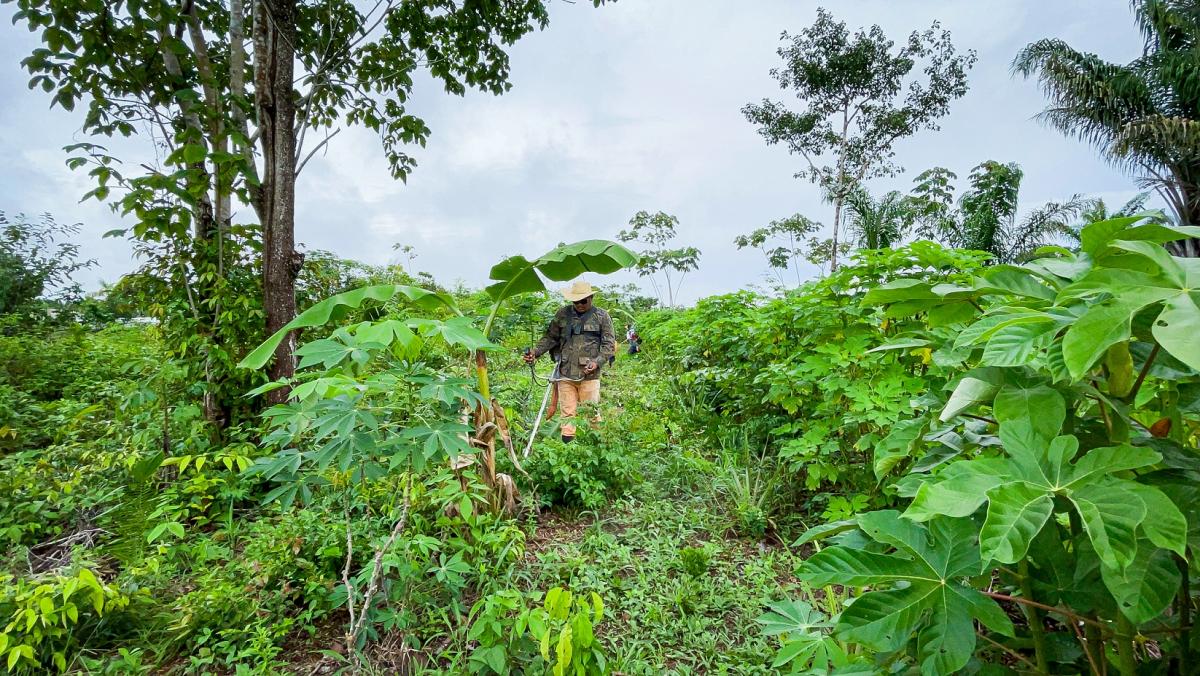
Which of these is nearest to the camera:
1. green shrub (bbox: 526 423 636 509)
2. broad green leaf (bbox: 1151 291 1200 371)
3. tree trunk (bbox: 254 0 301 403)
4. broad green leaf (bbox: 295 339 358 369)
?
broad green leaf (bbox: 1151 291 1200 371)

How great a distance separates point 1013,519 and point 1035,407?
260 mm

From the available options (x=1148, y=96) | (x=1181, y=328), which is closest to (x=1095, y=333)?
(x=1181, y=328)

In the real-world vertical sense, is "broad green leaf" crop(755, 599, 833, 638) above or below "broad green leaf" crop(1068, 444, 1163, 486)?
below

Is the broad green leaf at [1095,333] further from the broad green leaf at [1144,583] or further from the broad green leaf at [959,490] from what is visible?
the broad green leaf at [1144,583]

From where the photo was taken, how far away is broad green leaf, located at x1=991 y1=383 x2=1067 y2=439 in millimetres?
887

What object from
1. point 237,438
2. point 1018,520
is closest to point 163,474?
point 237,438

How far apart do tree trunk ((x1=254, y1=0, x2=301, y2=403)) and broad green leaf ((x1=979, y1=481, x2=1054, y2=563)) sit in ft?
15.2

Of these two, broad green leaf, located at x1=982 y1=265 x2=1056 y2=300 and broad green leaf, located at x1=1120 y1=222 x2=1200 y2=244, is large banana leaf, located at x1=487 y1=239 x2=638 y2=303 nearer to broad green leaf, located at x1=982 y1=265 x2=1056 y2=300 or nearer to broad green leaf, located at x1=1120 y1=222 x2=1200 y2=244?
broad green leaf, located at x1=982 y1=265 x2=1056 y2=300

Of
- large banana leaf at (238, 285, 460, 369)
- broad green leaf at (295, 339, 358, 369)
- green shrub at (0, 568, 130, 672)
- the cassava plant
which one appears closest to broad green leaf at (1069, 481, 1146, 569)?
the cassava plant

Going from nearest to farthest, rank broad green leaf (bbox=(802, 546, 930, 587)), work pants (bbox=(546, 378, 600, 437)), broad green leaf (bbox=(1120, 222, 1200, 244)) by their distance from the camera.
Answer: broad green leaf (bbox=(1120, 222, 1200, 244)), broad green leaf (bbox=(802, 546, 930, 587)), work pants (bbox=(546, 378, 600, 437))

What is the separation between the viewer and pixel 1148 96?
14.5 metres

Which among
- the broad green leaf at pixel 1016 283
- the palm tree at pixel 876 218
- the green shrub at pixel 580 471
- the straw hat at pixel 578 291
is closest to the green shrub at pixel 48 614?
the green shrub at pixel 580 471

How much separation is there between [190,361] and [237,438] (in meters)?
0.70

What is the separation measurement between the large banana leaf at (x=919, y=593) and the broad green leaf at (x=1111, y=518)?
204mm
